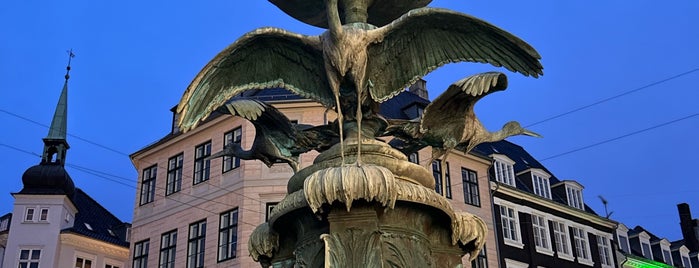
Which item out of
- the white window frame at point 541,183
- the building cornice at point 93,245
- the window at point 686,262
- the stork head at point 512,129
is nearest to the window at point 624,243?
the white window frame at point 541,183

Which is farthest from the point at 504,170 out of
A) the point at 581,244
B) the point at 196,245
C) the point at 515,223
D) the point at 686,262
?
the point at 686,262

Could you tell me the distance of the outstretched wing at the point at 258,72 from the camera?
677cm

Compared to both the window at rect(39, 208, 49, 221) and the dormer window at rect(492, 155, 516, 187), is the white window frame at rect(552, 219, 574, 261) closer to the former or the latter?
the dormer window at rect(492, 155, 516, 187)

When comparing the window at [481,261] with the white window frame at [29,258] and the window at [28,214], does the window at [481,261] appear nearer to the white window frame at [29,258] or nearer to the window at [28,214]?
the white window frame at [29,258]

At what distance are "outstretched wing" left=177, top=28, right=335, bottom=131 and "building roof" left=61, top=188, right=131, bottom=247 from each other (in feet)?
107

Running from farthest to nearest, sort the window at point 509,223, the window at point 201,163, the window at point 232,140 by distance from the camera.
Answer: the window at point 509,223, the window at point 201,163, the window at point 232,140

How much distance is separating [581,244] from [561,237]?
4.70ft

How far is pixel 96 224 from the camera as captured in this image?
4238 centimetres

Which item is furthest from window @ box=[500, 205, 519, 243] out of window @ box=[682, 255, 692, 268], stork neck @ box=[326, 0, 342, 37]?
stork neck @ box=[326, 0, 342, 37]

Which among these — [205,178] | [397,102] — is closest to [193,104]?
[205,178]

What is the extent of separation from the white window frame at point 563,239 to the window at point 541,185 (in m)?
1.60

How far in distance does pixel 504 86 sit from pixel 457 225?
129 centimetres

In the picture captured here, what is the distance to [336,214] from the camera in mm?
6023

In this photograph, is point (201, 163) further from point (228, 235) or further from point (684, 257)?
point (684, 257)
